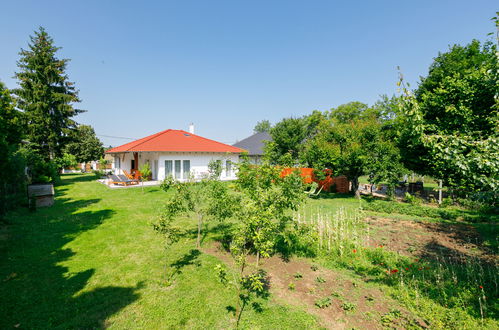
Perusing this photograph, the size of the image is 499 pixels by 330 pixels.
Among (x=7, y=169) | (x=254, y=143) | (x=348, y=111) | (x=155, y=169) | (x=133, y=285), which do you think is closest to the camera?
(x=133, y=285)

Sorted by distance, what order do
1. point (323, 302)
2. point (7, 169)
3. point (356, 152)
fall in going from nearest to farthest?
point (323, 302) → point (7, 169) → point (356, 152)

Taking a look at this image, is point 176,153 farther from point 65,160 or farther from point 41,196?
point 65,160

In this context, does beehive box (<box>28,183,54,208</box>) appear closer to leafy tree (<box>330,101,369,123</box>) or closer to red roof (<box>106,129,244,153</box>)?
red roof (<box>106,129,244,153</box>)

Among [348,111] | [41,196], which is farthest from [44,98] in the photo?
[348,111]

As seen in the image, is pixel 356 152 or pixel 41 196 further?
pixel 356 152

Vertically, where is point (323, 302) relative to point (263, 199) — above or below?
below

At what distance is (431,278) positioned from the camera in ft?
16.8

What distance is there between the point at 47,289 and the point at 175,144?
1857cm

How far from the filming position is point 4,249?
21.3ft

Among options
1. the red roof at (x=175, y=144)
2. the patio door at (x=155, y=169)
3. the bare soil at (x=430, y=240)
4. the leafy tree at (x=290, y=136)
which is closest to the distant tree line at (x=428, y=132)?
the bare soil at (x=430, y=240)

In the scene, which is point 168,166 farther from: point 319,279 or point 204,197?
point 319,279

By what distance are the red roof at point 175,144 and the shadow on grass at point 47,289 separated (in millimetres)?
13114

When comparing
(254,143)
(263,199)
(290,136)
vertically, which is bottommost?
(263,199)

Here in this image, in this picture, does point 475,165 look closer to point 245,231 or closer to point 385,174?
point 245,231
